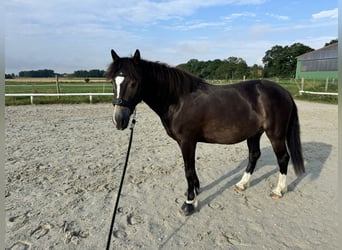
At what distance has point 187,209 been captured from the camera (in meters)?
2.73

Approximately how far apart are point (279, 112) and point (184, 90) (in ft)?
4.15

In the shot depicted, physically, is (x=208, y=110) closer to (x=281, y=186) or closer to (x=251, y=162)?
(x=251, y=162)

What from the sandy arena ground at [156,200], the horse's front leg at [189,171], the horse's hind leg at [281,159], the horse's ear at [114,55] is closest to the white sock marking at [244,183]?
the sandy arena ground at [156,200]

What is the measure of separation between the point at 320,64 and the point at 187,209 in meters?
41.5

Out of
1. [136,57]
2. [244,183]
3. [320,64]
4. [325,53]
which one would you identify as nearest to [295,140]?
[244,183]

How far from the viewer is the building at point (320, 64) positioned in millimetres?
33062

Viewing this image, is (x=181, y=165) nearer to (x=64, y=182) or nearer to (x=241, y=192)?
(x=241, y=192)

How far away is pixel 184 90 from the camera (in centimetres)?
277

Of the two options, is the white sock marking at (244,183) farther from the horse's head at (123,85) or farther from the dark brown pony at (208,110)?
the horse's head at (123,85)

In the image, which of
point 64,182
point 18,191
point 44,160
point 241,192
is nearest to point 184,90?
point 241,192

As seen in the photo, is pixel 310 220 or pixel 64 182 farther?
pixel 64 182

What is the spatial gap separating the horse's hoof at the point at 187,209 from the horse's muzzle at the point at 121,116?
4.03 feet

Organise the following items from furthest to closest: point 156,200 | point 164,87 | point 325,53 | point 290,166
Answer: point 325,53, point 290,166, point 156,200, point 164,87

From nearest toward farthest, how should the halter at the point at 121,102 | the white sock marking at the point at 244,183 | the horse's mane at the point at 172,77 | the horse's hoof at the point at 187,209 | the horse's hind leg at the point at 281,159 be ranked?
1. the halter at the point at 121,102
2. the horse's mane at the point at 172,77
3. the horse's hoof at the point at 187,209
4. the horse's hind leg at the point at 281,159
5. the white sock marking at the point at 244,183
